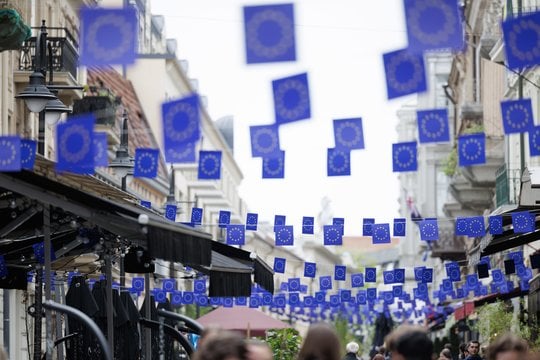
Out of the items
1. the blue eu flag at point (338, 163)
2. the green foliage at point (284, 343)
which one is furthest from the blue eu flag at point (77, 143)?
the green foliage at point (284, 343)

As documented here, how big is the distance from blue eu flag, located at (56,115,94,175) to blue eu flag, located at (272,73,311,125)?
191cm

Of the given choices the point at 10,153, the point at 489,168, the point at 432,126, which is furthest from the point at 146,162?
the point at 489,168

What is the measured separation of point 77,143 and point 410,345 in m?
7.21

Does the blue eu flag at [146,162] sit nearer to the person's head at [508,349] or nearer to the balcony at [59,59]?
the person's head at [508,349]

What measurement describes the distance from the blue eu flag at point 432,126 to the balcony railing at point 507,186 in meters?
20.4

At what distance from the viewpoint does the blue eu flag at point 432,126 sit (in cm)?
1790

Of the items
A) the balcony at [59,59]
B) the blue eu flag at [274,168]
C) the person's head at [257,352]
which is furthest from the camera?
the balcony at [59,59]

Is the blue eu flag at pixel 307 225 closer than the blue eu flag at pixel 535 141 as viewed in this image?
No

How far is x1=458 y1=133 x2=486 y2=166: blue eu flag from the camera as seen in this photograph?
19641 mm

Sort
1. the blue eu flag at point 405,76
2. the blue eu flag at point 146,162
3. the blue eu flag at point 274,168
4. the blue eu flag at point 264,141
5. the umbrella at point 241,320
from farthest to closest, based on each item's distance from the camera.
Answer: the umbrella at point 241,320 → the blue eu flag at point 274,168 → the blue eu flag at point 146,162 → the blue eu flag at point 264,141 → the blue eu flag at point 405,76

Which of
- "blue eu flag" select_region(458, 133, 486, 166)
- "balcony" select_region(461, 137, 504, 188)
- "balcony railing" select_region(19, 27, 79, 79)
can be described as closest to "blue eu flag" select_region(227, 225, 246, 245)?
"balcony railing" select_region(19, 27, 79, 79)

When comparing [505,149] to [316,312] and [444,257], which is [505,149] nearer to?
[444,257]

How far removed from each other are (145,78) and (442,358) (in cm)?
4670

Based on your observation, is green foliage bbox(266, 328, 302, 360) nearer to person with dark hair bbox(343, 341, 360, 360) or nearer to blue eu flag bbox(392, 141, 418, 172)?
person with dark hair bbox(343, 341, 360, 360)
